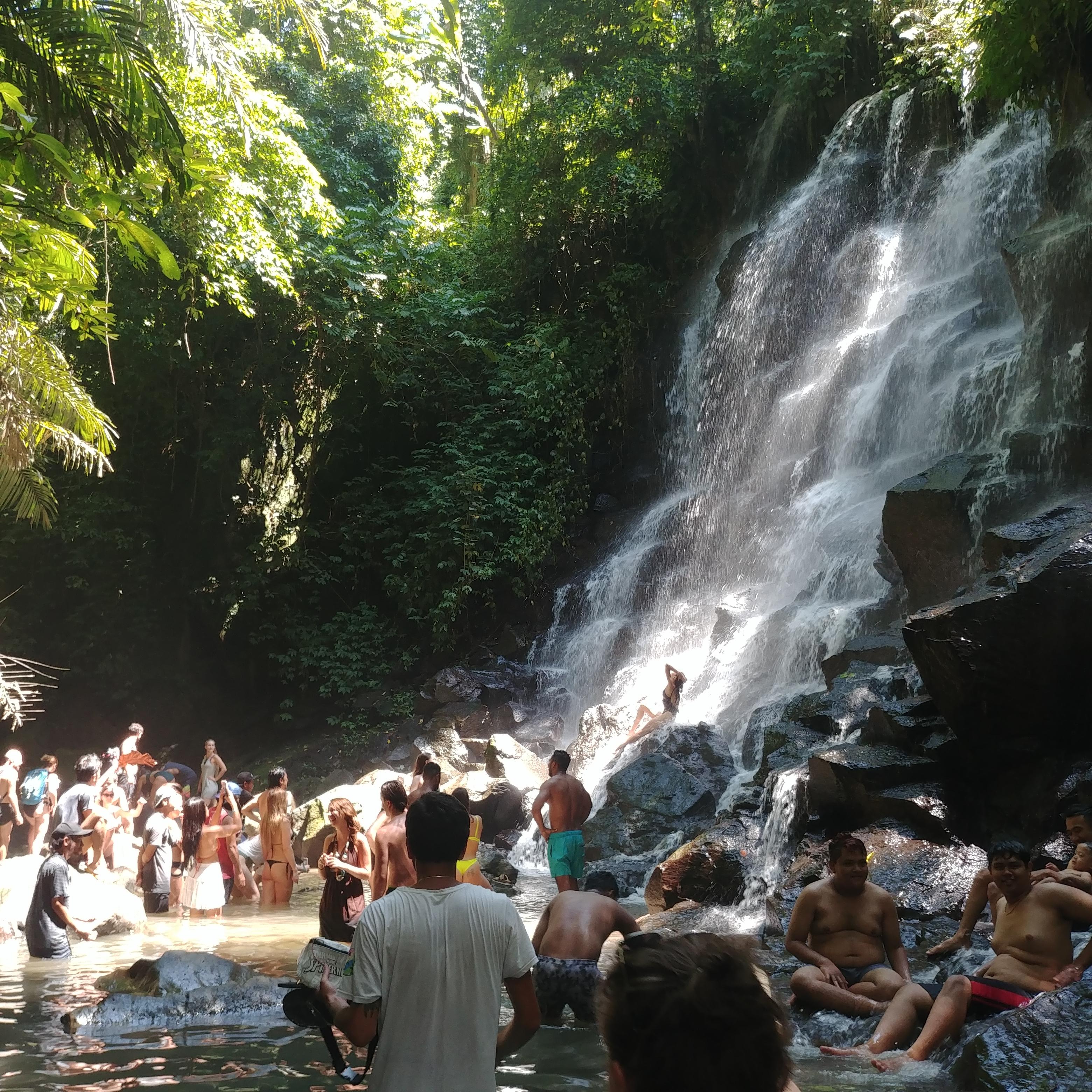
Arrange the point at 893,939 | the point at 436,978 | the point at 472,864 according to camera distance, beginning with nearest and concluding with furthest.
A: the point at 436,978, the point at 893,939, the point at 472,864

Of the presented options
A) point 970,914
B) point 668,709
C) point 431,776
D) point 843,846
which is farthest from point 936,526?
point 843,846

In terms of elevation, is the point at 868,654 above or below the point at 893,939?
above

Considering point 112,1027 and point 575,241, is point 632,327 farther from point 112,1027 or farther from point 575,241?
Result: point 112,1027

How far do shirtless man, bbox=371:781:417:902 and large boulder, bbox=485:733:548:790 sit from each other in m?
7.91

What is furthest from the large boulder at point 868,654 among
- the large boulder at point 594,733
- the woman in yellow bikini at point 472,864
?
the woman in yellow bikini at point 472,864

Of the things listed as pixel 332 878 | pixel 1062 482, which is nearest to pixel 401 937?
pixel 332 878

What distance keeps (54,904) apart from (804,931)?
17.6 feet

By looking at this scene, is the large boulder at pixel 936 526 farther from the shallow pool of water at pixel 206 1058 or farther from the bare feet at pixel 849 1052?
the shallow pool of water at pixel 206 1058

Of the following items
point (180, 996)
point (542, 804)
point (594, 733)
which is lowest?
point (180, 996)

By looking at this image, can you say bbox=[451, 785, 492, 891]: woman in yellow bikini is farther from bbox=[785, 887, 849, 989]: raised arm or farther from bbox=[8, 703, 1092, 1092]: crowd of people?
bbox=[785, 887, 849, 989]: raised arm

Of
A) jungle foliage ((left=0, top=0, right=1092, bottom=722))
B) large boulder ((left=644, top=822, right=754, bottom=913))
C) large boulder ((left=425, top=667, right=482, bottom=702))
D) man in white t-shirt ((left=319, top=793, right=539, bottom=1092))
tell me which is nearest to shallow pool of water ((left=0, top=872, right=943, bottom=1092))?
man in white t-shirt ((left=319, top=793, right=539, bottom=1092))

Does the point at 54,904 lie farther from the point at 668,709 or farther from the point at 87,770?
the point at 668,709

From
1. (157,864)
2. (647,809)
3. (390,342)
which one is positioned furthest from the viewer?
(390,342)

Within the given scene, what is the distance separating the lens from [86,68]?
17.4ft
